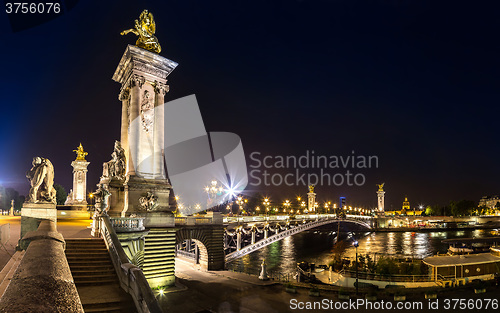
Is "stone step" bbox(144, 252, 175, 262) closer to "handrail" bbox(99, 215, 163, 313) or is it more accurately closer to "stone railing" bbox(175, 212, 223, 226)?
"stone railing" bbox(175, 212, 223, 226)

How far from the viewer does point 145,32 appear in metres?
26.9

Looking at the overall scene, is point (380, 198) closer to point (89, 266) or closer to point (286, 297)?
point (286, 297)

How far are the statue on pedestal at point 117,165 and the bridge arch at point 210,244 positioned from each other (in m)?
8.79

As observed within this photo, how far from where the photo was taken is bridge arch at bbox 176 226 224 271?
102 feet

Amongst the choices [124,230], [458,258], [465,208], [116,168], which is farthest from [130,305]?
[465,208]

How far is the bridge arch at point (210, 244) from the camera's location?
31.1 metres

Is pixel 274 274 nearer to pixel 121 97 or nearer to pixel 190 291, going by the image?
pixel 190 291

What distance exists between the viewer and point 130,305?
9.67m

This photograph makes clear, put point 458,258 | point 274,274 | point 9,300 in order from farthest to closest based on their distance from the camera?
point 274,274
point 458,258
point 9,300

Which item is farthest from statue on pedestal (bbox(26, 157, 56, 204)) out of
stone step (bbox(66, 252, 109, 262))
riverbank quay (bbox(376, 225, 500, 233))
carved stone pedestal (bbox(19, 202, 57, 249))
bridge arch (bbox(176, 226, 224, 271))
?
riverbank quay (bbox(376, 225, 500, 233))

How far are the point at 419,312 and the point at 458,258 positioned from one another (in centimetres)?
1535

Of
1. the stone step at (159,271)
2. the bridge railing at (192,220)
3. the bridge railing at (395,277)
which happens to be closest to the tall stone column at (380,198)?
the bridge railing at (395,277)

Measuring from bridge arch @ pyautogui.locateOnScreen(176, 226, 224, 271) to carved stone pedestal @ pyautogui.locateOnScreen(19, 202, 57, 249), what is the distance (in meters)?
15.7

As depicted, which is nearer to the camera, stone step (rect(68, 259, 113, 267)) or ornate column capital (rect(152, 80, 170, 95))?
stone step (rect(68, 259, 113, 267))
